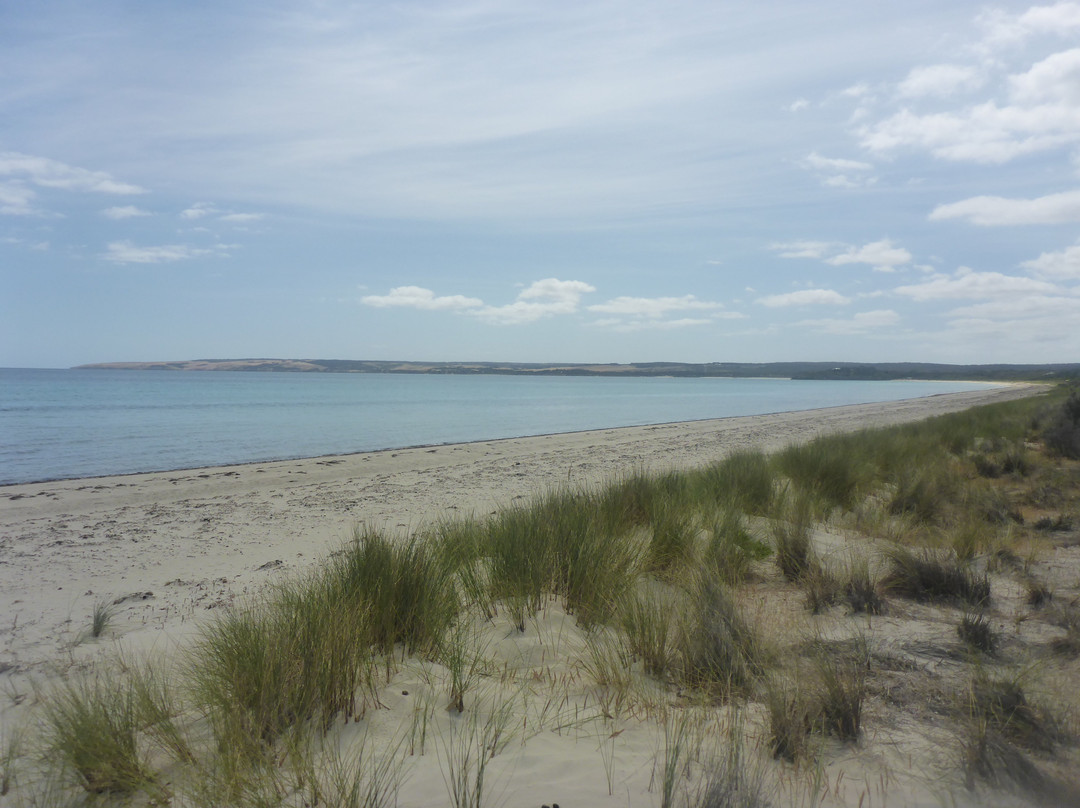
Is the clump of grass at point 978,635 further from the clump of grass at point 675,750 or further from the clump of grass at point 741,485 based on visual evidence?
the clump of grass at point 741,485

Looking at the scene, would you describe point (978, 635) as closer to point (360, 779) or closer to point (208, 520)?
point (360, 779)

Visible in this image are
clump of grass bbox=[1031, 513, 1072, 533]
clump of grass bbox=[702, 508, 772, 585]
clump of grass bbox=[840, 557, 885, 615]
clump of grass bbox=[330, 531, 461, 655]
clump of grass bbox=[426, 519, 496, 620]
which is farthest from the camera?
clump of grass bbox=[1031, 513, 1072, 533]

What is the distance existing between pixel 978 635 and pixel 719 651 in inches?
60.7

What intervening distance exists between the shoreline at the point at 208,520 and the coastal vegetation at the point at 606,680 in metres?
0.71

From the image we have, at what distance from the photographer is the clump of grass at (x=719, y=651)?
301 centimetres

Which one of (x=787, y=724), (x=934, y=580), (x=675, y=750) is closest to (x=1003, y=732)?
(x=787, y=724)

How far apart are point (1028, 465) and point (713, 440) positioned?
9744mm

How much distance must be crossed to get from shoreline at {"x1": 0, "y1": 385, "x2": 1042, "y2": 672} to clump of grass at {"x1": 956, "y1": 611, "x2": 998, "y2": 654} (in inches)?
167

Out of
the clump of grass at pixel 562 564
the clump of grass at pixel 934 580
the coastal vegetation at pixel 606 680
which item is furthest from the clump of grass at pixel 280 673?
the clump of grass at pixel 934 580

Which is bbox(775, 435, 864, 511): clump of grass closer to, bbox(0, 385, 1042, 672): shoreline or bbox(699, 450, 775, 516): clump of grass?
bbox(699, 450, 775, 516): clump of grass

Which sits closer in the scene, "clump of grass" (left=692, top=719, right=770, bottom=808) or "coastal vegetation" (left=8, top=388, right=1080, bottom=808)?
"clump of grass" (left=692, top=719, right=770, bottom=808)

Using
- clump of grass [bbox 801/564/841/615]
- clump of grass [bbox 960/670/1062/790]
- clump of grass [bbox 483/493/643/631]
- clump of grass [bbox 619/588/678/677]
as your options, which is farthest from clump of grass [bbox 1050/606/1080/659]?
clump of grass [bbox 483/493/643/631]

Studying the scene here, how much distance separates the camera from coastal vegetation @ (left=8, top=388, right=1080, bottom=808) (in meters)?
2.31

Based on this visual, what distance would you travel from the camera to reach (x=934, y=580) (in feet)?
14.5
